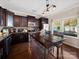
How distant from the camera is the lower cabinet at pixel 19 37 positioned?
486 cm

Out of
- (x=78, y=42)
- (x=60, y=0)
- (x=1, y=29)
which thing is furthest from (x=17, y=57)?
(x=78, y=42)

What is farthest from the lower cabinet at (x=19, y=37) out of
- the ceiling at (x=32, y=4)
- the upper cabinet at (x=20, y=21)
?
the ceiling at (x=32, y=4)

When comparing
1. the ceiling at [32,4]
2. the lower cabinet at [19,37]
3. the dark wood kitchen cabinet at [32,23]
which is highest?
the ceiling at [32,4]

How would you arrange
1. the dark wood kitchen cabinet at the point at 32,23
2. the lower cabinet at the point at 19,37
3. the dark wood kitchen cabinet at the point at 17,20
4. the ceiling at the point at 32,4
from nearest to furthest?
the ceiling at the point at 32,4, the lower cabinet at the point at 19,37, the dark wood kitchen cabinet at the point at 17,20, the dark wood kitchen cabinet at the point at 32,23

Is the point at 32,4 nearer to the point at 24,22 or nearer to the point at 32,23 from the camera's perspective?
the point at 24,22

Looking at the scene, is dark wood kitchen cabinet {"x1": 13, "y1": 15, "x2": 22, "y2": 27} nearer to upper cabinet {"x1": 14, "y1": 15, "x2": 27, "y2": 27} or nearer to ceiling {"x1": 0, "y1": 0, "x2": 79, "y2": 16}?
upper cabinet {"x1": 14, "y1": 15, "x2": 27, "y2": 27}

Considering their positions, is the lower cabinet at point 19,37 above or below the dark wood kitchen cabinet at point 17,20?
below

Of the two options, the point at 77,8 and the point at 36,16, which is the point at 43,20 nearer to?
the point at 36,16

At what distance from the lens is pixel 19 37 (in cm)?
512

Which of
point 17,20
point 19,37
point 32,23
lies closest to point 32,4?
point 17,20

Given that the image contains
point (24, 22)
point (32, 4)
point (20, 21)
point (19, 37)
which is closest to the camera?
point (32, 4)

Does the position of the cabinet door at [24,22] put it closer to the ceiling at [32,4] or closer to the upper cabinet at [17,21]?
the upper cabinet at [17,21]

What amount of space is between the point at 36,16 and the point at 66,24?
281cm

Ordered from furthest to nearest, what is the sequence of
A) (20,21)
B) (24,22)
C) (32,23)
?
(32,23)
(24,22)
(20,21)
